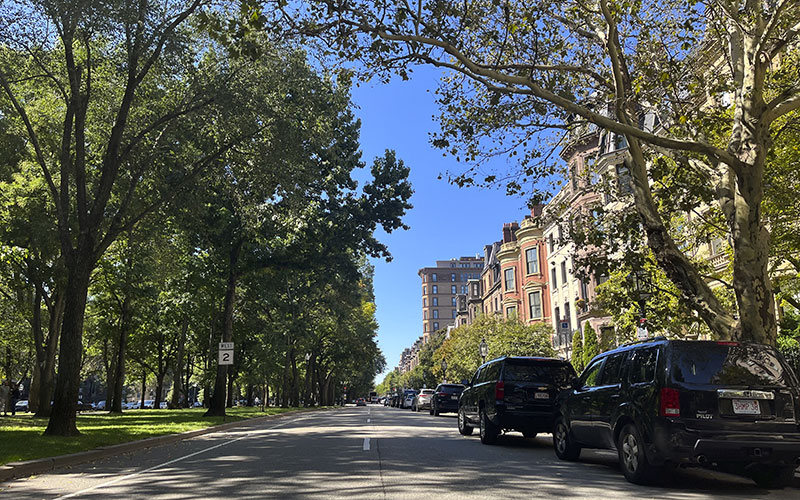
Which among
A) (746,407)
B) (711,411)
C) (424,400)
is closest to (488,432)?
(711,411)

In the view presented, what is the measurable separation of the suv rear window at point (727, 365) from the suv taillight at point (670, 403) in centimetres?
18

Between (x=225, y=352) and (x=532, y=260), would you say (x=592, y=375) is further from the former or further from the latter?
(x=532, y=260)

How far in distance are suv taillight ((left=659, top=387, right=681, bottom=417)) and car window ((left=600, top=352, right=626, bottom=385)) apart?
1341 mm

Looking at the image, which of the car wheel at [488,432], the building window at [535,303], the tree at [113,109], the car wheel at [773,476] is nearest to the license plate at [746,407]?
the car wheel at [773,476]

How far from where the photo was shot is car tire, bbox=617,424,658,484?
7.89 meters

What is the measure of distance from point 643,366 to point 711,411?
3.60ft

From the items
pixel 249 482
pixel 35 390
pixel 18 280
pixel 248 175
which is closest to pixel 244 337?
pixel 35 390

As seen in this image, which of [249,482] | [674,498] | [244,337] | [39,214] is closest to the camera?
[674,498]

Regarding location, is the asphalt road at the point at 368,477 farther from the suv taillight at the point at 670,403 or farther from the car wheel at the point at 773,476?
the suv taillight at the point at 670,403

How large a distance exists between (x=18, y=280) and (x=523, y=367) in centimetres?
2455

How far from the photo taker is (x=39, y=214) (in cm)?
2261

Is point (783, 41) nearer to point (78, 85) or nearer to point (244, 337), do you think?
point (78, 85)

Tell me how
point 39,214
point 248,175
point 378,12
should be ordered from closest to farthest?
point 378,12, point 248,175, point 39,214

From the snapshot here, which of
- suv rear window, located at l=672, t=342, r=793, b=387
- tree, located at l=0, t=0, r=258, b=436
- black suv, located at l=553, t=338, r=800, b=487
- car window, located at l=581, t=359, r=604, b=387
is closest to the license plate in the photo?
black suv, located at l=553, t=338, r=800, b=487
